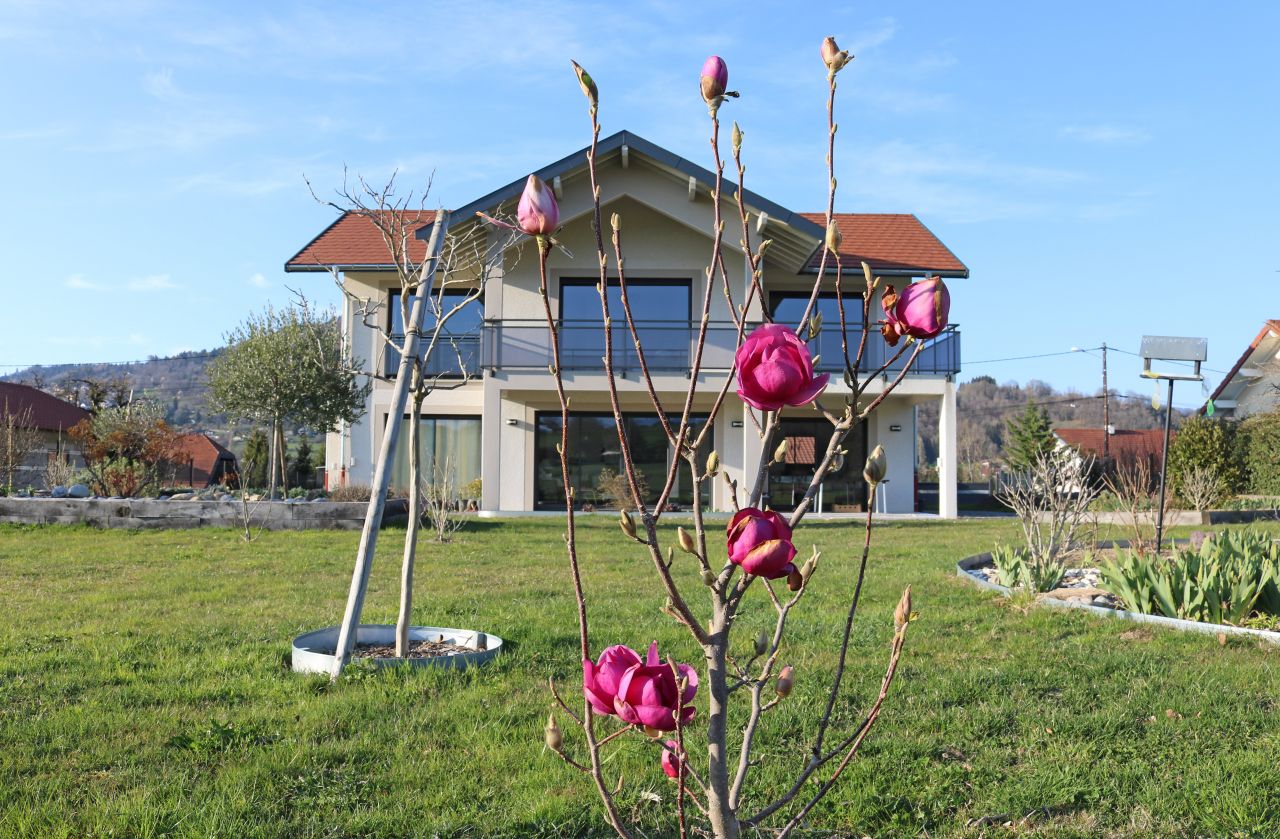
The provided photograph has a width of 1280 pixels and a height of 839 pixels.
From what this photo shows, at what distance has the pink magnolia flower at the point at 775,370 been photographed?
1.31 m

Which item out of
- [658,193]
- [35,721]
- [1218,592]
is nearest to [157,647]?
[35,721]

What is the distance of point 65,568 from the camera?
9.34 meters

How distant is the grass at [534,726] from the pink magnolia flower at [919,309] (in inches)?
66.6

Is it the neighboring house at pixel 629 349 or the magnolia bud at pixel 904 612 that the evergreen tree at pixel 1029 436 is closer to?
the neighboring house at pixel 629 349

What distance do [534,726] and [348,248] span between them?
18464 millimetres

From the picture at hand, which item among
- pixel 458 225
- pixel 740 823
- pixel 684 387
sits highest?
pixel 458 225

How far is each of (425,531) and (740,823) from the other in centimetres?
1245

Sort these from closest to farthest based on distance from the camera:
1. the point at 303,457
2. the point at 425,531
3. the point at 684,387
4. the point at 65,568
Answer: the point at 65,568, the point at 425,531, the point at 684,387, the point at 303,457

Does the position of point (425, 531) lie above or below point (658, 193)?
below

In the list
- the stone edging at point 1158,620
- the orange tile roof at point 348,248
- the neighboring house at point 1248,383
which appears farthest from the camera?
the neighboring house at point 1248,383

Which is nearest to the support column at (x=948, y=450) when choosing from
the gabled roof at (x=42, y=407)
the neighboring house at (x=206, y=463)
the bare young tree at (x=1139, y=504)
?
the bare young tree at (x=1139, y=504)

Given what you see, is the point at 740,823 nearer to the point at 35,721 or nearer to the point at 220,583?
the point at 35,721

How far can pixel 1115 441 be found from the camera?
43.0 m

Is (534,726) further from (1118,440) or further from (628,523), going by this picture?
(1118,440)
